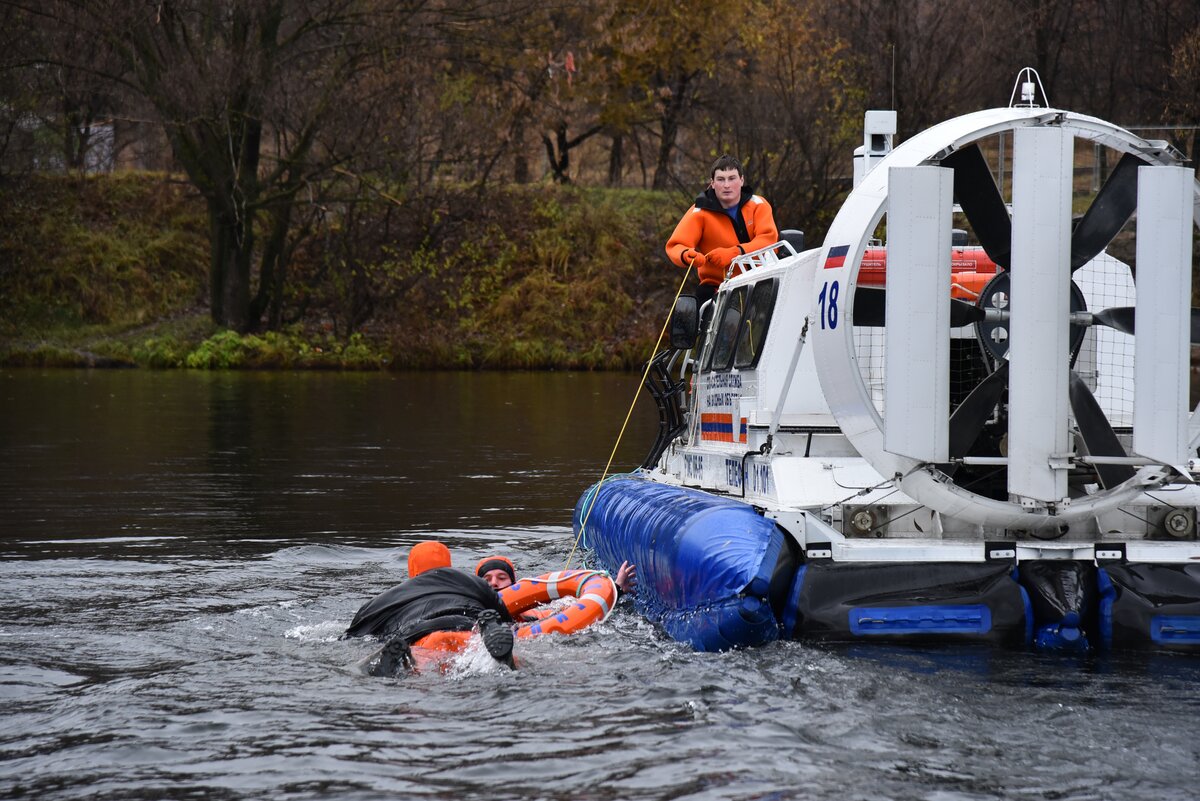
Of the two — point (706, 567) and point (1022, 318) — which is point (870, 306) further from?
point (706, 567)

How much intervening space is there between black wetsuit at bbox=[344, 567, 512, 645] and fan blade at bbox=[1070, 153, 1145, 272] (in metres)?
3.47

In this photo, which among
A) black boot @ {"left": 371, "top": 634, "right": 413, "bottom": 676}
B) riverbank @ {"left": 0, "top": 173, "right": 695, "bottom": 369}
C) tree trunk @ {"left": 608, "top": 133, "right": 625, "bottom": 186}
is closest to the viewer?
black boot @ {"left": 371, "top": 634, "right": 413, "bottom": 676}

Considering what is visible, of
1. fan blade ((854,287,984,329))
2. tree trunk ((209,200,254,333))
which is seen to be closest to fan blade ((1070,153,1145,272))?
fan blade ((854,287,984,329))

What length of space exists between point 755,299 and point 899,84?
107 feet

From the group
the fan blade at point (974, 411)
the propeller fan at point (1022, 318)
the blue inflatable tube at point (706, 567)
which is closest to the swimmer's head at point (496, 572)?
the blue inflatable tube at point (706, 567)

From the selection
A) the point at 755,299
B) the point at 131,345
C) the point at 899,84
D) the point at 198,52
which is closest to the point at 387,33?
the point at 198,52

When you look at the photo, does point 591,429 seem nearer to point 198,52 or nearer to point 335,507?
point 335,507

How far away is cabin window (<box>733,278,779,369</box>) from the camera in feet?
32.6

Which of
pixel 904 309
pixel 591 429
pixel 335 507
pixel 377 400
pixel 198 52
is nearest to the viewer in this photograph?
pixel 904 309

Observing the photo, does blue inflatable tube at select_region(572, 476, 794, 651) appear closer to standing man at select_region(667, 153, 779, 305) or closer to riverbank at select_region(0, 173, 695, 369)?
standing man at select_region(667, 153, 779, 305)

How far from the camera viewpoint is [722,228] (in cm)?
1152

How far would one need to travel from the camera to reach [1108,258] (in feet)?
31.8

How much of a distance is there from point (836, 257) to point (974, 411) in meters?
1.14

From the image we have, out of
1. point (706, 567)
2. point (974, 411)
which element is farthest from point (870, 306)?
point (706, 567)
